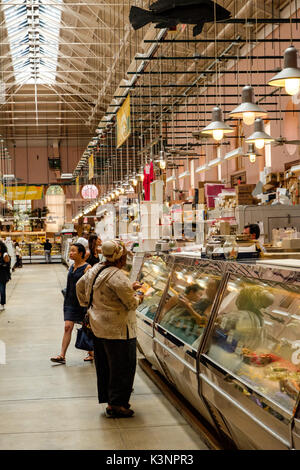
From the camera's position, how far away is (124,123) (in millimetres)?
10562

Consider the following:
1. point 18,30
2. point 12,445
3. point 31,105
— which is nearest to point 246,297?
point 12,445

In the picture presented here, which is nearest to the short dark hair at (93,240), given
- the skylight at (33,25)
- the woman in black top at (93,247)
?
the woman in black top at (93,247)

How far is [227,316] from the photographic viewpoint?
3.75 metres

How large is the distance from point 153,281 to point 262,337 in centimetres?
273

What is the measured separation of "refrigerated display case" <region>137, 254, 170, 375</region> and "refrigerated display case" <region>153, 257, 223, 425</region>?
0.26 m

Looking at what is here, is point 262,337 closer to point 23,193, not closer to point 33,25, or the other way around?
point 33,25

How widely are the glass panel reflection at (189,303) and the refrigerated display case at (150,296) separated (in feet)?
0.88

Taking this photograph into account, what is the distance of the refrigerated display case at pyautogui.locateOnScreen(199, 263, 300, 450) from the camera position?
111 inches

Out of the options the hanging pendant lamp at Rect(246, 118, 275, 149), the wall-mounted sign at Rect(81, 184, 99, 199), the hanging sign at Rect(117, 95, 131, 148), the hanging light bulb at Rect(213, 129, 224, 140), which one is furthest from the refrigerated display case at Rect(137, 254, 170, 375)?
the wall-mounted sign at Rect(81, 184, 99, 199)

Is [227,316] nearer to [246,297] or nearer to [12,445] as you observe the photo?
[246,297]

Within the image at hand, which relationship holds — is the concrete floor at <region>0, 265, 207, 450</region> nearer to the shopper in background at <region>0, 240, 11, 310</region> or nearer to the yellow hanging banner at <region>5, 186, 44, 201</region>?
the shopper in background at <region>0, 240, 11, 310</region>

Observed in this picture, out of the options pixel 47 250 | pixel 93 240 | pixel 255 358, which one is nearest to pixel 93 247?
pixel 93 240

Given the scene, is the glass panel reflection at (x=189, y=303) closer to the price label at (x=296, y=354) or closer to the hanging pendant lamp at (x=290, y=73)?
the price label at (x=296, y=354)

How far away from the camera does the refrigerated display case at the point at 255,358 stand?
111 inches
